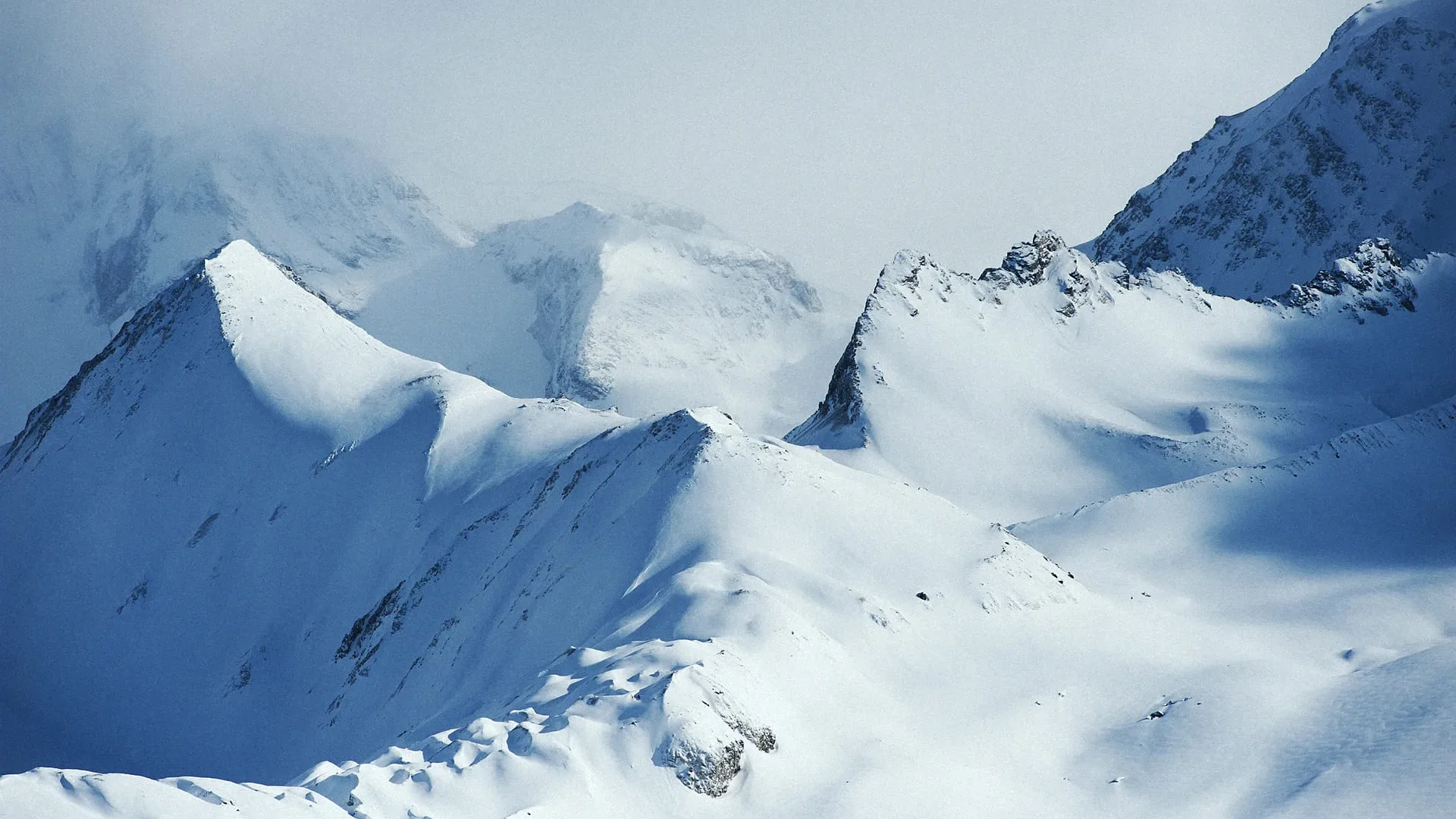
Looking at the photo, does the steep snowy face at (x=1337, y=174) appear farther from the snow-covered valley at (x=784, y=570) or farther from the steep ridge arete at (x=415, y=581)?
the steep ridge arete at (x=415, y=581)

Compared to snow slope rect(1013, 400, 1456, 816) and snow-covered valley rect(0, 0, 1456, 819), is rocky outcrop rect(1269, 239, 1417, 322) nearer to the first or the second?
snow-covered valley rect(0, 0, 1456, 819)

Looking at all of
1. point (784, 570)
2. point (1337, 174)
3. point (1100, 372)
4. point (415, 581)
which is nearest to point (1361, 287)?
point (1100, 372)

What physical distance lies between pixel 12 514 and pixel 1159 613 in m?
77.9

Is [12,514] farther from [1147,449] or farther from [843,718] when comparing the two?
[1147,449]

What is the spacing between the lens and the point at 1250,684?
34188mm

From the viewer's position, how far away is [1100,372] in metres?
85.6

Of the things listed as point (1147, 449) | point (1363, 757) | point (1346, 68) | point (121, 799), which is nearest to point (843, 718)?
point (1363, 757)

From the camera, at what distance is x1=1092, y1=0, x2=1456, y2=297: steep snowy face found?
12838cm

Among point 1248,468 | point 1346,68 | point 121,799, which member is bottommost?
point 1248,468

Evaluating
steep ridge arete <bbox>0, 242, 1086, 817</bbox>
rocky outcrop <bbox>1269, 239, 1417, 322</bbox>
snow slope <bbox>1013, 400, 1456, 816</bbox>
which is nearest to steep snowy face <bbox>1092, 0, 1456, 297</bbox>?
rocky outcrop <bbox>1269, 239, 1417, 322</bbox>

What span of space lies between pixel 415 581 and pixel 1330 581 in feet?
142

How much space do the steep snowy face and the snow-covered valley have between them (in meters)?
11.5

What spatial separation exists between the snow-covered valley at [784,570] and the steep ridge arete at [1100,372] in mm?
371

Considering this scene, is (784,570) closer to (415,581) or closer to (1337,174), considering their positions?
(415,581)
